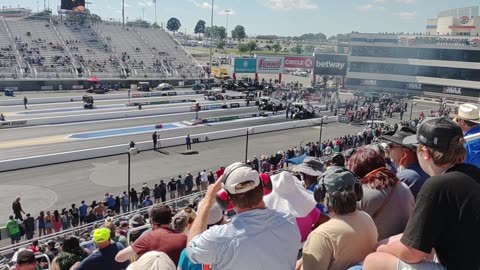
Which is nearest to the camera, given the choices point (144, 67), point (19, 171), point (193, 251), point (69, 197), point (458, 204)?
point (458, 204)

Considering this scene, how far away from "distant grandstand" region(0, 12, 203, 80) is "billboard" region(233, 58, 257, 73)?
32.9ft

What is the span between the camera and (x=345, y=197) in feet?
10.5

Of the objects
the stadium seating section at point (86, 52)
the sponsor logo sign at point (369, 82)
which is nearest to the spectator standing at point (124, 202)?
the stadium seating section at point (86, 52)

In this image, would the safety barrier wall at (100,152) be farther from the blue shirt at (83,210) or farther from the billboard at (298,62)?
the billboard at (298,62)

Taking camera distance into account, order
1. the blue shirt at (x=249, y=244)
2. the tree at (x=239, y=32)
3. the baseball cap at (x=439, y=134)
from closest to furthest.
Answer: the baseball cap at (x=439, y=134) < the blue shirt at (x=249, y=244) < the tree at (x=239, y=32)

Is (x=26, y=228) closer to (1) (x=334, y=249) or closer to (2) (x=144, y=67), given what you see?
(1) (x=334, y=249)

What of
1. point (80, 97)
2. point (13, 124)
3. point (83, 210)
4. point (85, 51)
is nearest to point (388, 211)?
point (83, 210)

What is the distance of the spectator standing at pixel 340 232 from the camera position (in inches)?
121

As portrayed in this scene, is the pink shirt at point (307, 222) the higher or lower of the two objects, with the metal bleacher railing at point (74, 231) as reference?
higher

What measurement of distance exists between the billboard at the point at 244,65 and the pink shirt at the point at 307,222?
5808 centimetres

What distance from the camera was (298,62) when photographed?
2539 inches

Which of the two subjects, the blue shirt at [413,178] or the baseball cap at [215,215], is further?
the blue shirt at [413,178]

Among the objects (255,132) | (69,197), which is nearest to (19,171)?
(69,197)

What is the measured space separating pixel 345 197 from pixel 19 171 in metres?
22.2
